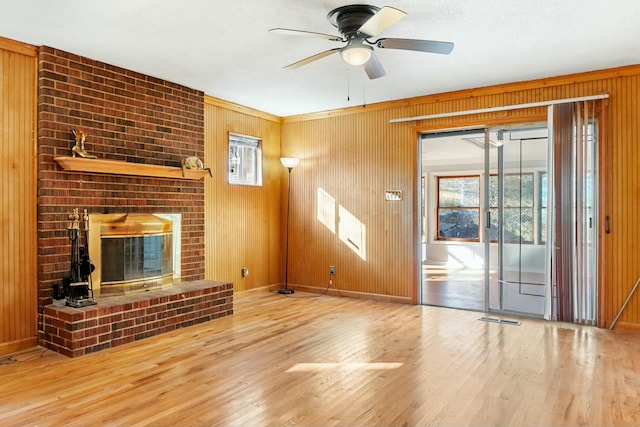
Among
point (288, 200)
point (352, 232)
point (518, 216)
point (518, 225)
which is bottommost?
point (352, 232)

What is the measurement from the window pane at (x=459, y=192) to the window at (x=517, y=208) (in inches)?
200

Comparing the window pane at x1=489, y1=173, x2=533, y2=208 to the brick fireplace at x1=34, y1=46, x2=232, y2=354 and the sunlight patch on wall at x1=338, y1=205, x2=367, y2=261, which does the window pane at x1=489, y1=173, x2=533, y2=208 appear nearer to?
the sunlight patch on wall at x1=338, y1=205, x2=367, y2=261

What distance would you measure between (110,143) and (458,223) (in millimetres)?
7933

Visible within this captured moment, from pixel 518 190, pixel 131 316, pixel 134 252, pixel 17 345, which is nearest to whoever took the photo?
pixel 17 345

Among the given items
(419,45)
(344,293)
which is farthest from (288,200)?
(419,45)

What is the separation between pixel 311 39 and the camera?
3.58m

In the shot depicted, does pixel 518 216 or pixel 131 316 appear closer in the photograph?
pixel 131 316

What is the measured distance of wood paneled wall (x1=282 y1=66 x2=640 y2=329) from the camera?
4.30m

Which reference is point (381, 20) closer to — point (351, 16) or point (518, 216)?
point (351, 16)

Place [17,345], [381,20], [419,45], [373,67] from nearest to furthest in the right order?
[381,20]
[419,45]
[373,67]
[17,345]

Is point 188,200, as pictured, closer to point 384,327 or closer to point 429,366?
point 384,327

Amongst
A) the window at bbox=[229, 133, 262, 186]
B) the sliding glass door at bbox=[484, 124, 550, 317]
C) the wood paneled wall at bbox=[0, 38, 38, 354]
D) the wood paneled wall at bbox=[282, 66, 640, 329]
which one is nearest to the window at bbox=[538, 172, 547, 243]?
the sliding glass door at bbox=[484, 124, 550, 317]

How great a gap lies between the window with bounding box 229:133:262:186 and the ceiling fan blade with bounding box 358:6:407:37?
11.1 feet

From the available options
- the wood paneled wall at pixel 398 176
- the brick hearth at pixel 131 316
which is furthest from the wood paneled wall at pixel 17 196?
the wood paneled wall at pixel 398 176
